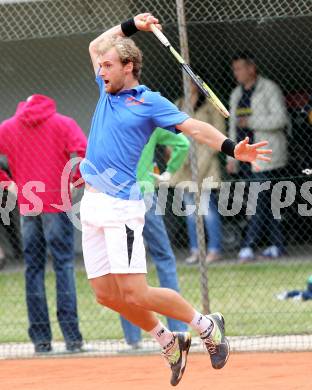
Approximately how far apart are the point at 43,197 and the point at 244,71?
346cm

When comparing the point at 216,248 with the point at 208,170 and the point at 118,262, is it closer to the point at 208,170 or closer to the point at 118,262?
the point at 208,170

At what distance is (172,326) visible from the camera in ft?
29.0

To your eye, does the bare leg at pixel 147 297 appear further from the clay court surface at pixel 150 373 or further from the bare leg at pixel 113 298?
the clay court surface at pixel 150 373

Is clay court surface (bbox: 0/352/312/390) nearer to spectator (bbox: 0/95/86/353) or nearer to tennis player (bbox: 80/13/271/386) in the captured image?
spectator (bbox: 0/95/86/353)

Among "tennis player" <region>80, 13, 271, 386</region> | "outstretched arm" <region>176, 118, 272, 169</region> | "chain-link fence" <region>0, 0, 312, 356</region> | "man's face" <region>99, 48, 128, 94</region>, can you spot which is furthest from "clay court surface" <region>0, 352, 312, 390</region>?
"man's face" <region>99, 48, 128, 94</region>

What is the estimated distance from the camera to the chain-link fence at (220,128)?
10.2m

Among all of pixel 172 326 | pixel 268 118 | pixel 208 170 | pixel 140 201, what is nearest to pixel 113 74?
pixel 140 201

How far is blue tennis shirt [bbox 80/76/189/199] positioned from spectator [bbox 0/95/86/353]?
1.79 meters

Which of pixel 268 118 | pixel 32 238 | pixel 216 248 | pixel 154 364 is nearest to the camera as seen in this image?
pixel 154 364

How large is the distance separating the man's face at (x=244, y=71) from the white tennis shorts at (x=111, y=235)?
4763mm

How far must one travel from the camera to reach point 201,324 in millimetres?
7156

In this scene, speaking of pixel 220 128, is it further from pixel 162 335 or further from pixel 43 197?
pixel 162 335

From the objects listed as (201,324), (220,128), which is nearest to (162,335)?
(201,324)

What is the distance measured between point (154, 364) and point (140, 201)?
5.91 feet
